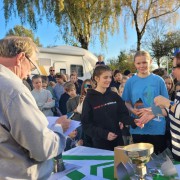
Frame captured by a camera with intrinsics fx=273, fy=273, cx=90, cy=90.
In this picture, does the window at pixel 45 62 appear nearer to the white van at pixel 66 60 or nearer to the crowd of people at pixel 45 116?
the white van at pixel 66 60

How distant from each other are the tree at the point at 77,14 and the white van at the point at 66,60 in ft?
9.66

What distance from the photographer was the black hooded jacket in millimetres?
2543

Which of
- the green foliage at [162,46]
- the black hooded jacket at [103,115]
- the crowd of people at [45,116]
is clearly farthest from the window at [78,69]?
the green foliage at [162,46]

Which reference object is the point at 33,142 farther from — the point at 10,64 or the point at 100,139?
the point at 100,139

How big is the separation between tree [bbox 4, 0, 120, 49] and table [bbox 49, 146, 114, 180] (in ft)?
40.5

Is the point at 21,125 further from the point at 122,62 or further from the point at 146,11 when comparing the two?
the point at 122,62

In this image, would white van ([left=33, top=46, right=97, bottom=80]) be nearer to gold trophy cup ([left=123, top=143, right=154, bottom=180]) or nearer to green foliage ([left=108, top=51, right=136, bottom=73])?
gold trophy cup ([left=123, top=143, right=154, bottom=180])

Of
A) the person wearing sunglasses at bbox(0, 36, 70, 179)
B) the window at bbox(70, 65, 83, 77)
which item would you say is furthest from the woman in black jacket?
the window at bbox(70, 65, 83, 77)

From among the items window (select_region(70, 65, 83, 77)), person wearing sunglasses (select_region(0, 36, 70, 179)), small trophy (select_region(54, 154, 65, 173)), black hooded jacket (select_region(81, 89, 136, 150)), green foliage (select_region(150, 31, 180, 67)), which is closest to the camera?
person wearing sunglasses (select_region(0, 36, 70, 179))

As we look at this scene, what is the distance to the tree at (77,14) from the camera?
44.9 feet

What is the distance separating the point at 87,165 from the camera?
6.40ft

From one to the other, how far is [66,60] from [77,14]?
4.10 m

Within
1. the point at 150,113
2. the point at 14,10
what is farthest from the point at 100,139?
the point at 14,10

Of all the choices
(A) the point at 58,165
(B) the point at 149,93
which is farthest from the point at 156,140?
(A) the point at 58,165
